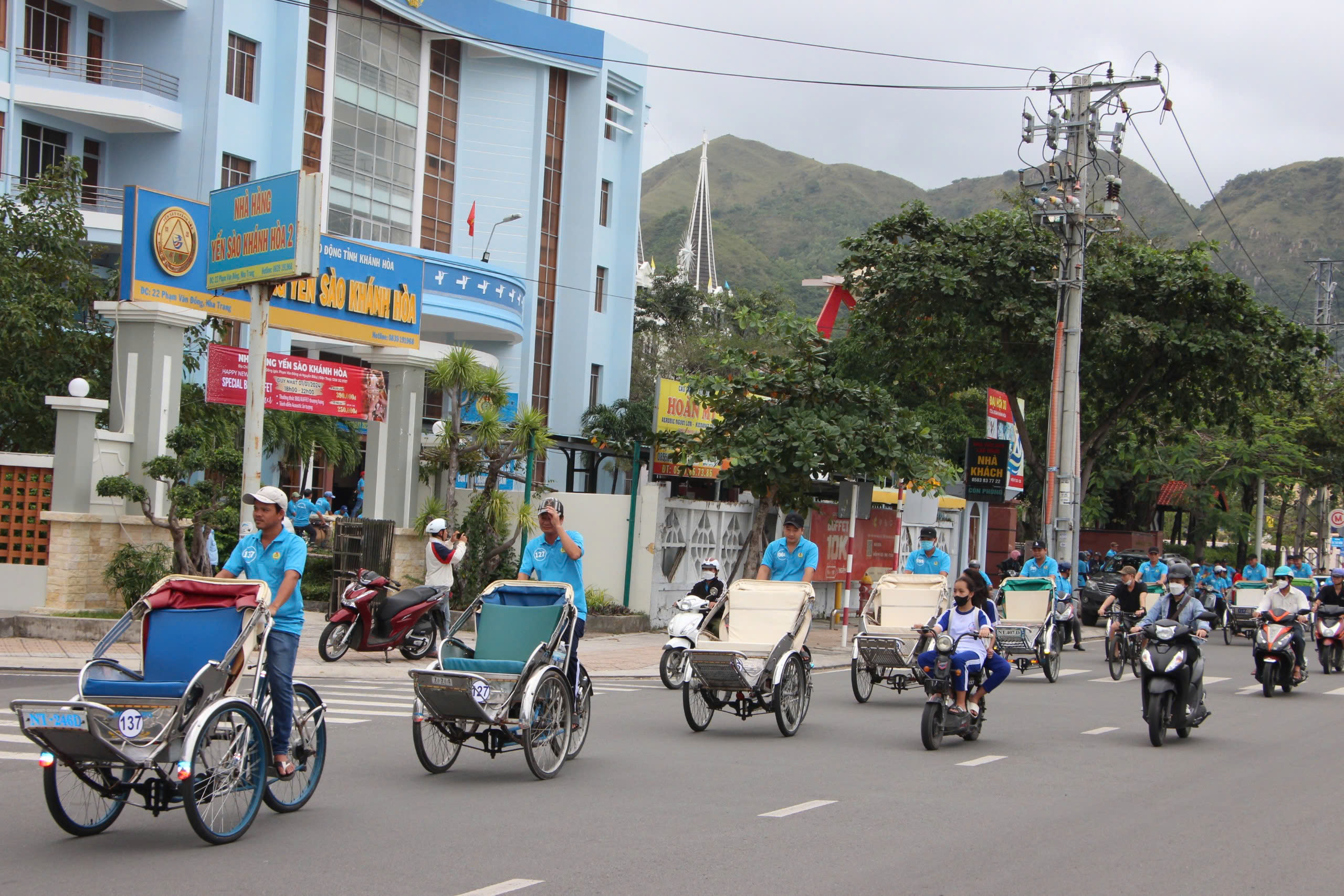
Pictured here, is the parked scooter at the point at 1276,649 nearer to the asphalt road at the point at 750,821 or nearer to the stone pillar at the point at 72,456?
the asphalt road at the point at 750,821

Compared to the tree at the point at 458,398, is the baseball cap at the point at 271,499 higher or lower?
lower

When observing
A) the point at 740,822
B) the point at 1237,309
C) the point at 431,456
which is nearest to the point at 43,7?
the point at 431,456

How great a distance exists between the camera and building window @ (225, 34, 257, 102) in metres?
33.3

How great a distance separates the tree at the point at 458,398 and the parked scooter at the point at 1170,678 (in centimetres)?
1238

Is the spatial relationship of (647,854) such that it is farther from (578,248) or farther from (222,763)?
(578,248)

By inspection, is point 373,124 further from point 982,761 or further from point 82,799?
point 82,799

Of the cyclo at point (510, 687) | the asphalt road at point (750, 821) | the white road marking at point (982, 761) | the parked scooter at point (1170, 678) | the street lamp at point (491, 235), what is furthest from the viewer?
the street lamp at point (491, 235)

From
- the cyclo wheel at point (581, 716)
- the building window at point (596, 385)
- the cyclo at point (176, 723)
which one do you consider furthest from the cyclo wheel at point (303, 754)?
the building window at point (596, 385)

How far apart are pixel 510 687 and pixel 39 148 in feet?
93.4

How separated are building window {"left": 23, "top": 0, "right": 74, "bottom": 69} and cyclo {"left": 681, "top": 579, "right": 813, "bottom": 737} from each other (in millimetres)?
26702

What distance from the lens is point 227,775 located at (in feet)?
22.3

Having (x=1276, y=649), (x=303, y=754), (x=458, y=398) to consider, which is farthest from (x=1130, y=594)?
(x=303, y=754)

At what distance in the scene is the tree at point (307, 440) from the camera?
31094mm

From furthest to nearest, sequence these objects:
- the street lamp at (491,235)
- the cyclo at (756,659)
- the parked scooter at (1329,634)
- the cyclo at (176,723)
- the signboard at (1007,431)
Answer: the street lamp at (491,235) → the signboard at (1007,431) → the parked scooter at (1329,634) → the cyclo at (756,659) → the cyclo at (176,723)
